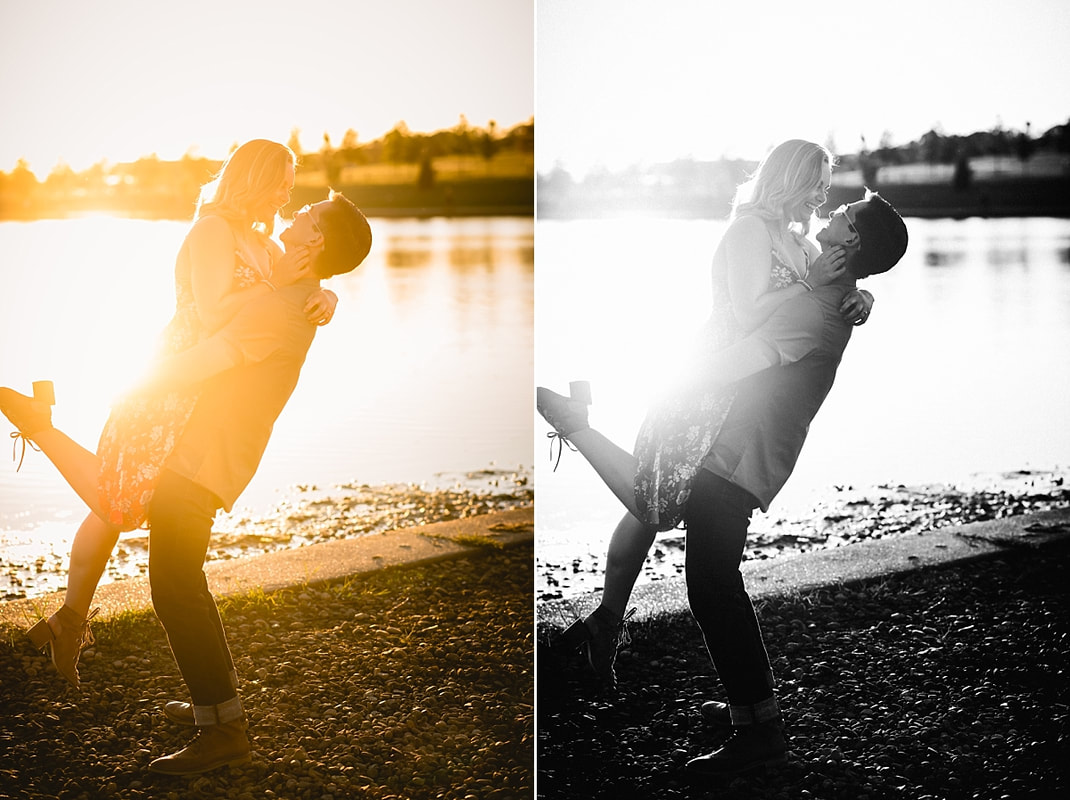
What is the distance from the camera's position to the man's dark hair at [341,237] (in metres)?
3.12

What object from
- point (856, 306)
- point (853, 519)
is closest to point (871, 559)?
point (853, 519)

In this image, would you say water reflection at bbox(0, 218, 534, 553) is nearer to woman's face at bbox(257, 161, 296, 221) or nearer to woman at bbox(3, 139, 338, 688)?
woman at bbox(3, 139, 338, 688)

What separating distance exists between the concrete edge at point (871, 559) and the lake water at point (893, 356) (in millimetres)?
155

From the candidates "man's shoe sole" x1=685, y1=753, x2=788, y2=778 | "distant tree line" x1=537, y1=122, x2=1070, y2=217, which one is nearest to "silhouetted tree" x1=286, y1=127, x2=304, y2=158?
"distant tree line" x1=537, y1=122, x2=1070, y2=217

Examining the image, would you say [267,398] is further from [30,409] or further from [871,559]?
[871,559]

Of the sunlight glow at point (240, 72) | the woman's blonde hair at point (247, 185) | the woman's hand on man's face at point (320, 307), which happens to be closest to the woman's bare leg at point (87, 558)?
the woman's hand on man's face at point (320, 307)

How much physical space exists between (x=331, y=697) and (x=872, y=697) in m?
1.49

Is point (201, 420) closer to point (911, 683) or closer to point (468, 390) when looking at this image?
point (468, 390)

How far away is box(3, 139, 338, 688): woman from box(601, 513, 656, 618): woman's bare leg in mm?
1033

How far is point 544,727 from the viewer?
3547mm

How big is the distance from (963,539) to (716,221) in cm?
125

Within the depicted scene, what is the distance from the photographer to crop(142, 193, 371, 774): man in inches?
118

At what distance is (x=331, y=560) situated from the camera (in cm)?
367

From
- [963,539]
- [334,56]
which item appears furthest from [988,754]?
[334,56]
